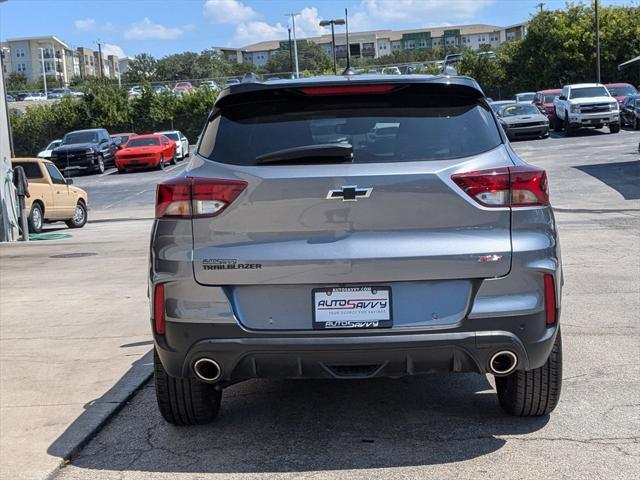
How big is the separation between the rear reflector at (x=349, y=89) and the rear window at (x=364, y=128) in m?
0.03

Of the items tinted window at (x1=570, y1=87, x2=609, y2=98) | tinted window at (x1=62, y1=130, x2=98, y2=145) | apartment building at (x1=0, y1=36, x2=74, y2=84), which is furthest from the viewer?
apartment building at (x1=0, y1=36, x2=74, y2=84)

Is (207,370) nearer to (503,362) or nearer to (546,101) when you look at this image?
(503,362)

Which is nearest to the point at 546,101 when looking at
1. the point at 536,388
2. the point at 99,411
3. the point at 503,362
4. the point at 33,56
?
the point at 536,388

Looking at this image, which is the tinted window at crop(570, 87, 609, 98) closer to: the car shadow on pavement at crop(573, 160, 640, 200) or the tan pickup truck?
the car shadow on pavement at crop(573, 160, 640, 200)

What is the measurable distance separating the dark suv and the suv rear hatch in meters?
35.0

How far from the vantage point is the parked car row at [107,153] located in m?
36.7

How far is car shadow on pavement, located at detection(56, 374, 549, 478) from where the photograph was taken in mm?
4441

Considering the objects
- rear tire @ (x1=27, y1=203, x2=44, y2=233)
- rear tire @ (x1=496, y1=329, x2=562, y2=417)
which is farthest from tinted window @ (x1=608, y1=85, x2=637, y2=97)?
rear tire @ (x1=496, y1=329, x2=562, y2=417)

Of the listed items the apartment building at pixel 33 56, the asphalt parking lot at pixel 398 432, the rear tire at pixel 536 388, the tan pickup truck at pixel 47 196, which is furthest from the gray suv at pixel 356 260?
the apartment building at pixel 33 56

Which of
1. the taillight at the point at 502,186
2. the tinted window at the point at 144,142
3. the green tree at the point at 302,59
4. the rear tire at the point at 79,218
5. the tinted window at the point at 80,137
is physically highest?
the green tree at the point at 302,59

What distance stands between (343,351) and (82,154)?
117 ft

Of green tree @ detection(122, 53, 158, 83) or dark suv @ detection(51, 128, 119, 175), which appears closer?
dark suv @ detection(51, 128, 119, 175)

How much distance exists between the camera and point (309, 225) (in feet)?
13.6

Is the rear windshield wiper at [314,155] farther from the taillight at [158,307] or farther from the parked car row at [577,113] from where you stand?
the parked car row at [577,113]
